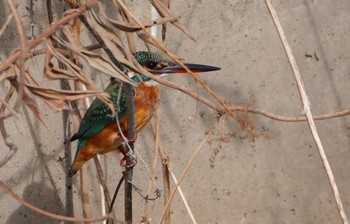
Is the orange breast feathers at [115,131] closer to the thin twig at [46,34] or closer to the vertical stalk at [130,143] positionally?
the vertical stalk at [130,143]

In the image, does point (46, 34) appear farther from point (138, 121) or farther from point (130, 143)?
point (138, 121)

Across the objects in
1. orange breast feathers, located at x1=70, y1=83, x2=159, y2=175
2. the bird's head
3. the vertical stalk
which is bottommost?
the vertical stalk

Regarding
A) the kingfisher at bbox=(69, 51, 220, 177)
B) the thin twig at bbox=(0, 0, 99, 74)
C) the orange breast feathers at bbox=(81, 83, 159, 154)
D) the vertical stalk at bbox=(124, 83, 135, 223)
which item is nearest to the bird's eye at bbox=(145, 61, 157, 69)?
the kingfisher at bbox=(69, 51, 220, 177)

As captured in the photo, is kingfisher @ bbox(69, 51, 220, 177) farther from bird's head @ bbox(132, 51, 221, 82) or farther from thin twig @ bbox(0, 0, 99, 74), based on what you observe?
thin twig @ bbox(0, 0, 99, 74)

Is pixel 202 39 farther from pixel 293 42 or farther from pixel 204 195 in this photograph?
pixel 204 195

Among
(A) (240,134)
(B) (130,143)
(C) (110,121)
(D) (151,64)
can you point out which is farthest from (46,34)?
(A) (240,134)

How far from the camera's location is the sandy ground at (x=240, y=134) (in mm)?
2486

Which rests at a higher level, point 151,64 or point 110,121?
point 151,64

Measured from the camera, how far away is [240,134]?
265 centimetres

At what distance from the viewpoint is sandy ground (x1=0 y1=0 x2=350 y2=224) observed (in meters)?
2.49

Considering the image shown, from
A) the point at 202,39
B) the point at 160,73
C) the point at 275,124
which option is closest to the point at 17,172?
the point at 160,73

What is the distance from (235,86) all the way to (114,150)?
0.53m

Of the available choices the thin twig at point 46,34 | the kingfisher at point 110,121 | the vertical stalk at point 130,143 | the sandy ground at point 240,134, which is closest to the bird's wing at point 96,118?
the kingfisher at point 110,121

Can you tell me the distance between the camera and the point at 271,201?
8.80 ft
